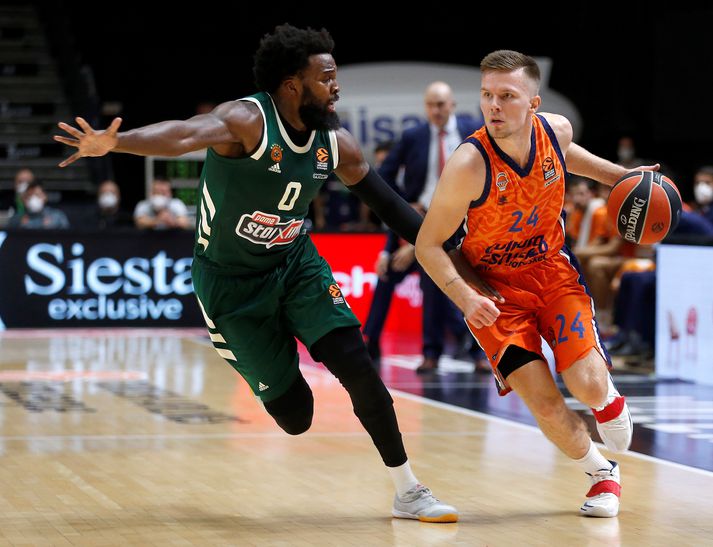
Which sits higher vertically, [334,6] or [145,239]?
[334,6]

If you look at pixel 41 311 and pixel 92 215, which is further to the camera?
pixel 92 215

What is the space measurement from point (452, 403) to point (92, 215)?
9.57 metres

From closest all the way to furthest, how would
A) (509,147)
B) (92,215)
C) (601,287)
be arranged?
(509,147) → (601,287) → (92,215)

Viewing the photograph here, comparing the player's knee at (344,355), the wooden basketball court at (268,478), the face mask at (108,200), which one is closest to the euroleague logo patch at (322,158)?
the player's knee at (344,355)

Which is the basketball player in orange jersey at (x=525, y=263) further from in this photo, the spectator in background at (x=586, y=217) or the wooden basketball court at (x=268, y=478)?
the spectator in background at (x=586, y=217)

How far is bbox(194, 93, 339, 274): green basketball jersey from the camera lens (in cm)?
465

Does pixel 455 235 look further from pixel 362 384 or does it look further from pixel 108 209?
pixel 108 209

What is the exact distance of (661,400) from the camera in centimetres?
824

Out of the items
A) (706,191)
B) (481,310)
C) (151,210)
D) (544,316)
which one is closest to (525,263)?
(544,316)

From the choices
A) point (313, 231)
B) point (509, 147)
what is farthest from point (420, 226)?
point (313, 231)

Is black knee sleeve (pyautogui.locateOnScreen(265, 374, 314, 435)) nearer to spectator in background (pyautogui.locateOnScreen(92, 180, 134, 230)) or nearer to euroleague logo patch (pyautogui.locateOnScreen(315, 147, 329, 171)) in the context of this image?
euroleague logo patch (pyautogui.locateOnScreen(315, 147, 329, 171))

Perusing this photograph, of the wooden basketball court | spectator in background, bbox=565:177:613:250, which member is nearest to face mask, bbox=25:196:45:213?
the wooden basketball court

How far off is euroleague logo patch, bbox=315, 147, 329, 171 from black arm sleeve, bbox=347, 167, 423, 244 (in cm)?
21

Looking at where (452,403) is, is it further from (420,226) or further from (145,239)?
(145,239)
